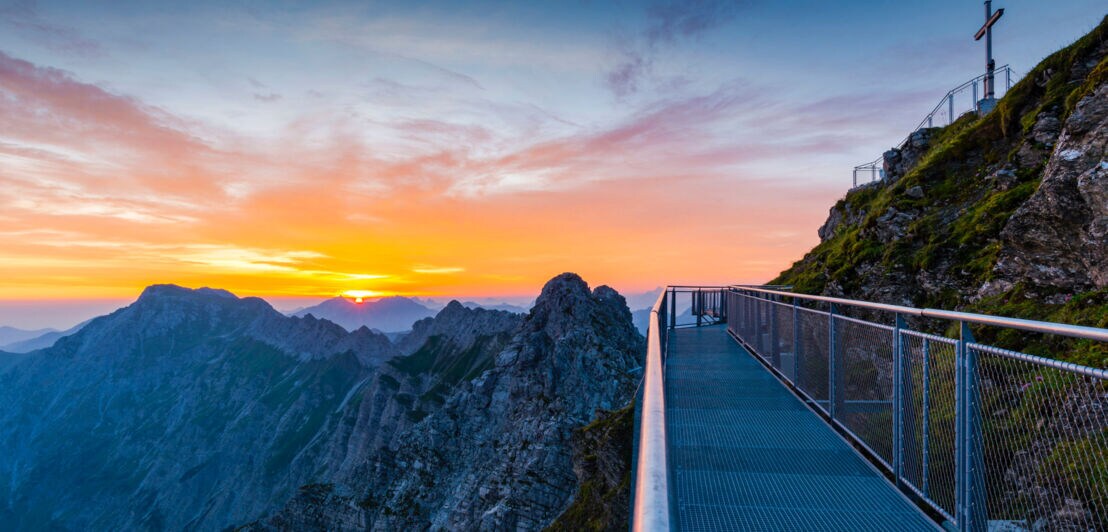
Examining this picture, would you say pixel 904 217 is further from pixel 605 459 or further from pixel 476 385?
pixel 476 385

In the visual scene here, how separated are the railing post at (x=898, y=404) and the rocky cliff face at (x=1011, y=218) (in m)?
6.25

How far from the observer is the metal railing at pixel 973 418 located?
14.3 ft

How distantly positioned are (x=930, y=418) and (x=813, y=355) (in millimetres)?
3619

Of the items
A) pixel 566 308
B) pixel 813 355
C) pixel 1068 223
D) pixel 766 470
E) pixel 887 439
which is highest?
pixel 1068 223

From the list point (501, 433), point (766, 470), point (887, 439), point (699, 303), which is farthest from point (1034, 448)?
point (501, 433)

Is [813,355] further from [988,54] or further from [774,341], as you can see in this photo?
[988,54]

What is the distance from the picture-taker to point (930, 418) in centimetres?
553

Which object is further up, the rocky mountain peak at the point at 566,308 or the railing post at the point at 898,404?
the railing post at the point at 898,404

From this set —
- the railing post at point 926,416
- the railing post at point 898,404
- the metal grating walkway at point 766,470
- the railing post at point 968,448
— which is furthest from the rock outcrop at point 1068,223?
the railing post at point 968,448

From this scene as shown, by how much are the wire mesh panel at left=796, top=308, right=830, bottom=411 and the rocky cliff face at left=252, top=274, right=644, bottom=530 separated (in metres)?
56.0

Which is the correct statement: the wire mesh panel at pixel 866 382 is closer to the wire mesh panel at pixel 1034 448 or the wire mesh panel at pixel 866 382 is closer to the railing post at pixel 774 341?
the wire mesh panel at pixel 1034 448

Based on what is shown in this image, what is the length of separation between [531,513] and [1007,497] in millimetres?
60857

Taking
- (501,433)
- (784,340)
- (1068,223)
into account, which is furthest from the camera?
(501,433)

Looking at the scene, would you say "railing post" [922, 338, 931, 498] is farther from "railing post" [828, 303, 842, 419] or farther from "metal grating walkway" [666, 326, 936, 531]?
"railing post" [828, 303, 842, 419]
